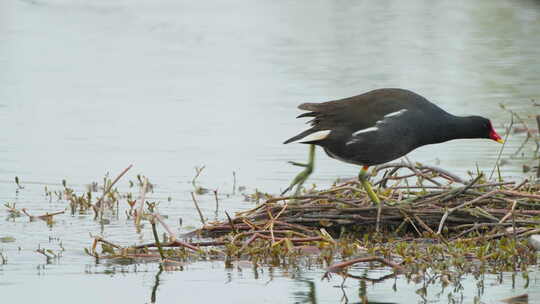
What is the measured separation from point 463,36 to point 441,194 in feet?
53.7

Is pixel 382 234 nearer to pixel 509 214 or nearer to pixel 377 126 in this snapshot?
pixel 377 126

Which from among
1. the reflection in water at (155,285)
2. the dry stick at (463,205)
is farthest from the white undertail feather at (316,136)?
the reflection in water at (155,285)

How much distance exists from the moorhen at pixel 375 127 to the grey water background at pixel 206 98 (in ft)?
3.40

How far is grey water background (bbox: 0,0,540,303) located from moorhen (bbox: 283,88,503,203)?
104 centimetres

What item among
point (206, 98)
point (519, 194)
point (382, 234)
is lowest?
point (382, 234)

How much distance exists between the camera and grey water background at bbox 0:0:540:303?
261 inches

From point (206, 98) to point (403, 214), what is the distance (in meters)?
7.94

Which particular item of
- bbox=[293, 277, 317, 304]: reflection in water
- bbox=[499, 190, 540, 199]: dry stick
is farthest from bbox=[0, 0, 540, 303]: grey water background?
bbox=[499, 190, 540, 199]: dry stick

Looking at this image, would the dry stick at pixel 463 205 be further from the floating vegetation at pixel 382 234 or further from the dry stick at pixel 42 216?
the dry stick at pixel 42 216

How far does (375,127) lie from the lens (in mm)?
7582

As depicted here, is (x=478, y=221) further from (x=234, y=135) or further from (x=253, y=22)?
(x=253, y=22)

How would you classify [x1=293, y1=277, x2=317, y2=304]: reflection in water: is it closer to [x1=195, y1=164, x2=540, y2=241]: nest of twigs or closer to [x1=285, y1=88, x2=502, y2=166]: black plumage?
[x1=195, y1=164, x2=540, y2=241]: nest of twigs

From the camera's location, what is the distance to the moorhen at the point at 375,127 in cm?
755

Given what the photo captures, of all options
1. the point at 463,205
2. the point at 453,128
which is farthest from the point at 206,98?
the point at 463,205
